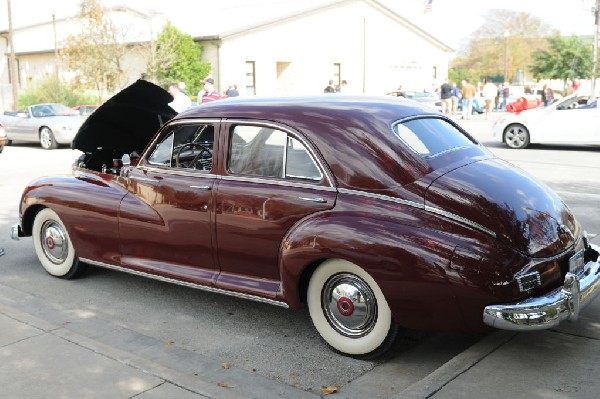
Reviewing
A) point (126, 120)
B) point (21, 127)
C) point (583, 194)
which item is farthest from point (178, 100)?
point (21, 127)

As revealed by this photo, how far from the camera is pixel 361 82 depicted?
1759 inches

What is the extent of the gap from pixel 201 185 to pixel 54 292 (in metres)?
1.95

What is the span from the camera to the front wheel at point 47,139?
63.0ft

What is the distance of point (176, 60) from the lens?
34000mm

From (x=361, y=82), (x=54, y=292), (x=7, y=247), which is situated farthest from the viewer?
(x=361, y=82)

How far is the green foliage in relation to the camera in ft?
99.3

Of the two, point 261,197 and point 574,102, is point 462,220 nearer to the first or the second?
point 261,197

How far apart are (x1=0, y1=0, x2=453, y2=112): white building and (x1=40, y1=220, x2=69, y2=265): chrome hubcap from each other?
2948 centimetres

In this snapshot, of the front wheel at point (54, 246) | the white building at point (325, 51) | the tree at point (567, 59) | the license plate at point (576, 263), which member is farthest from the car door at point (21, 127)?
the tree at point (567, 59)

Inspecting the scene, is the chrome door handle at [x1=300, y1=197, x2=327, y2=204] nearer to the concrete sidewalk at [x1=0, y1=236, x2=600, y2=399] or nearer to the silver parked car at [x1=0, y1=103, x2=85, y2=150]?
the concrete sidewalk at [x1=0, y1=236, x2=600, y2=399]

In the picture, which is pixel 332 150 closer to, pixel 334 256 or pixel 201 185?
pixel 334 256

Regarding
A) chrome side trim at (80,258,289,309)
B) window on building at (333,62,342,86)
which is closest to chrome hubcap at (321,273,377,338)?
chrome side trim at (80,258,289,309)

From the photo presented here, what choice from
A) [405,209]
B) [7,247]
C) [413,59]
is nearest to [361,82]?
[413,59]

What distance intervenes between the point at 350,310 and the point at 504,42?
244 ft
